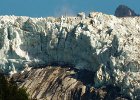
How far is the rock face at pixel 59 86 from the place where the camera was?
156 meters

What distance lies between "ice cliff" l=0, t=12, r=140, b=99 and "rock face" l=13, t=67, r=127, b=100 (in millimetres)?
1556

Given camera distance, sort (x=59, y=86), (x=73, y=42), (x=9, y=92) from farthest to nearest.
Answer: (x=73, y=42) < (x=59, y=86) < (x=9, y=92)

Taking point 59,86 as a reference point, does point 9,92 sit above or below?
below

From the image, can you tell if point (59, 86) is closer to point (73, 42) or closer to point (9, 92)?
point (73, 42)

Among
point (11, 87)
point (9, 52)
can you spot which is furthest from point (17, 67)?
point (11, 87)

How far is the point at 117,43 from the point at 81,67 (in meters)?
8.76

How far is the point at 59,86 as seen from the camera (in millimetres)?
161875

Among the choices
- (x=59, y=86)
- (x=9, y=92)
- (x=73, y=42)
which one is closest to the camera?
(x=9, y=92)

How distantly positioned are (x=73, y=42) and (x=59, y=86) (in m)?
8.63

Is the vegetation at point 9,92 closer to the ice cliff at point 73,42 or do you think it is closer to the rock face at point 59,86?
the rock face at point 59,86

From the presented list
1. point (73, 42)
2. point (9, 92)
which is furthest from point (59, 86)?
point (9, 92)

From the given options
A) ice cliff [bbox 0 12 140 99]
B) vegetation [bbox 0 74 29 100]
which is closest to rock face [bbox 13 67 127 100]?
ice cliff [bbox 0 12 140 99]

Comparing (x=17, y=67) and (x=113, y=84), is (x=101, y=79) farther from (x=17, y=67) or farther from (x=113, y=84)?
(x=17, y=67)

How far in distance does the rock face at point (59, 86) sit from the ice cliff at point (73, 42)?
1.56 meters
